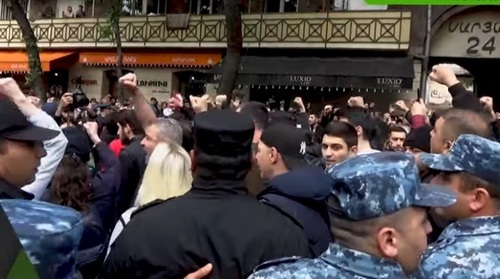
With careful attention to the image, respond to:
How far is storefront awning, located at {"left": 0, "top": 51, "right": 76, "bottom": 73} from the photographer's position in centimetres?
2698

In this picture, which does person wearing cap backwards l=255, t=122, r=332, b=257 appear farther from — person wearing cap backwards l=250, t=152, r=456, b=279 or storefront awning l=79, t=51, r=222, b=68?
storefront awning l=79, t=51, r=222, b=68

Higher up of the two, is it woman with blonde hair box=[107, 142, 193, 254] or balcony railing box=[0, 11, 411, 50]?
balcony railing box=[0, 11, 411, 50]

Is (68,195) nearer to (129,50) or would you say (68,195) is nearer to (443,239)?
(443,239)

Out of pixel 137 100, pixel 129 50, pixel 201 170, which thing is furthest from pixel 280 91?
pixel 201 170

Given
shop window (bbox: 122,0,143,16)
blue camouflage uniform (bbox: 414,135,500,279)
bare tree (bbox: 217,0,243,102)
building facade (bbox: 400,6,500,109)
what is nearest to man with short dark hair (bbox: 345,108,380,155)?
blue camouflage uniform (bbox: 414,135,500,279)

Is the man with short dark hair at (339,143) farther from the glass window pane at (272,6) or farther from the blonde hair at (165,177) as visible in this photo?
the glass window pane at (272,6)

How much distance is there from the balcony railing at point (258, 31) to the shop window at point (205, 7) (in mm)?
854

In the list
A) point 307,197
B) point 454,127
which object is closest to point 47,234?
point 307,197

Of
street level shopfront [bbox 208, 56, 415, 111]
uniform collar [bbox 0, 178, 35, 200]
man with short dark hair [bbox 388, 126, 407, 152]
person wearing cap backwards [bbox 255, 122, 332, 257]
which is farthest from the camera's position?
street level shopfront [bbox 208, 56, 415, 111]

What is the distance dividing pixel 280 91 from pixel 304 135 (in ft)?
61.9

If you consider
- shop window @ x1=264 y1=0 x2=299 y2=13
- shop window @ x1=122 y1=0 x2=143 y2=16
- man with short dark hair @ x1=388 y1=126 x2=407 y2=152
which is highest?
shop window @ x1=264 y1=0 x2=299 y2=13

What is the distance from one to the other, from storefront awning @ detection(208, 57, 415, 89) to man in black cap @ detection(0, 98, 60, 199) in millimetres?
17519

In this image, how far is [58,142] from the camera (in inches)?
175

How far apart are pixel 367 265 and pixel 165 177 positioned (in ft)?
6.53
